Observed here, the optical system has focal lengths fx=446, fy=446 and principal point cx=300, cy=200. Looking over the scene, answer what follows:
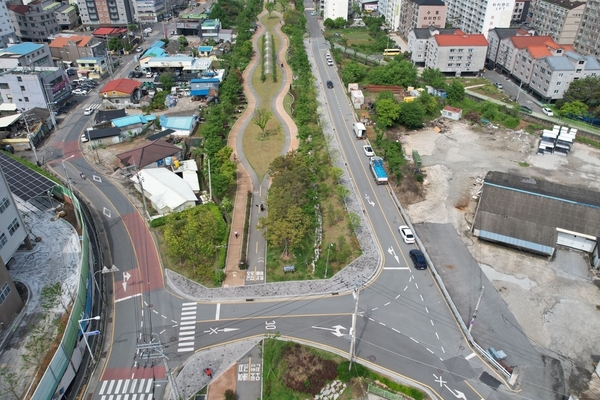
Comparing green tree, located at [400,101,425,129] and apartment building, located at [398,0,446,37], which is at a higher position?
apartment building, located at [398,0,446,37]

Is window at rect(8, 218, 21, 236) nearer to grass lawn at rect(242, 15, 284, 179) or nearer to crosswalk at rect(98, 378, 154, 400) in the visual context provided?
crosswalk at rect(98, 378, 154, 400)

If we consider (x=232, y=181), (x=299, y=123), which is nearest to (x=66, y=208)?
(x=232, y=181)

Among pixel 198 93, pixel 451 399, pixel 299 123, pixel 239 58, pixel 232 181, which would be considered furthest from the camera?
pixel 239 58

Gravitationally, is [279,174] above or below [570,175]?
above

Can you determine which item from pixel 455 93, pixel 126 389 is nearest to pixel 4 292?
pixel 126 389

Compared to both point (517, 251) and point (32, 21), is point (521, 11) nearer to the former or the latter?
point (517, 251)

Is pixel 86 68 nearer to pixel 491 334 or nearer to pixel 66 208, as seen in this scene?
pixel 66 208

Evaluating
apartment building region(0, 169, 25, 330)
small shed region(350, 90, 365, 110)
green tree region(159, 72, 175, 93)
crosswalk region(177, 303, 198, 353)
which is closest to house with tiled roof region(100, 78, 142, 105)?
green tree region(159, 72, 175, 93)
